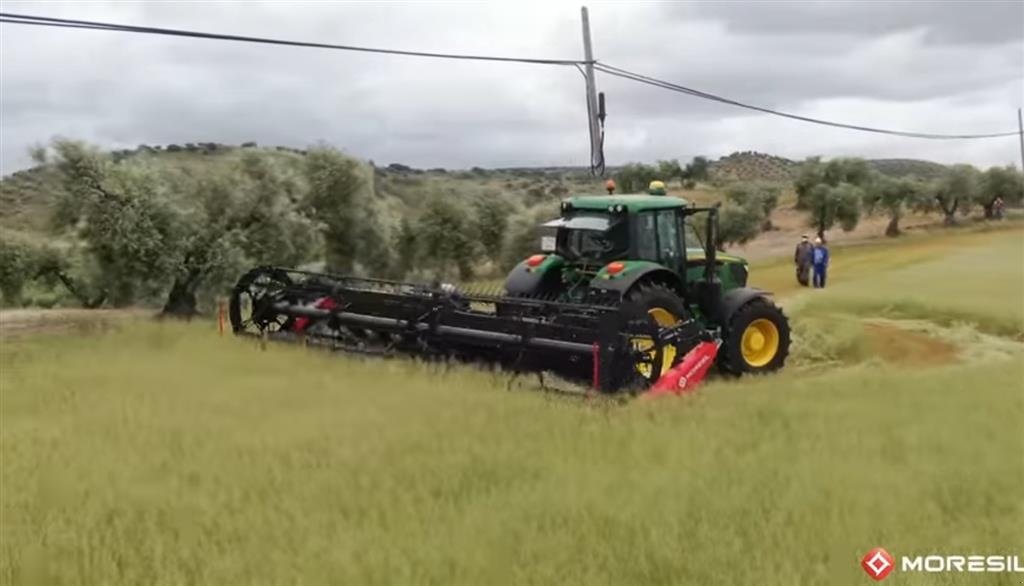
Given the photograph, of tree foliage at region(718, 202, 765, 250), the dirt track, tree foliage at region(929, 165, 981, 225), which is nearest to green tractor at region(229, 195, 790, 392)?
the dirt track

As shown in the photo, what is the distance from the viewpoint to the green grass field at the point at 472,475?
19.2 feet

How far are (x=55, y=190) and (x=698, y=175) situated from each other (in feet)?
249

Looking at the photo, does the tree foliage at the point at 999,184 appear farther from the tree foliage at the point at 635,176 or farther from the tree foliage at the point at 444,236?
the tree foliage at the point at 444,236

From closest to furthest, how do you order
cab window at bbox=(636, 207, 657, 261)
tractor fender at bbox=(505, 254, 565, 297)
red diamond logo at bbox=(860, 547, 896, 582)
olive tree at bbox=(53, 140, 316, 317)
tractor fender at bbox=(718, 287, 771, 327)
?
1. red diamond logo at bbox=(860, 547, 896, 582)
2. cab window at bbox=(636, 207, 657, 261)
3. tractor fender at bbox=(718, 287, 771, 327)
4. tractor fender at bbox=(505, 254, 565, 297)
5. olive tree at bbox=(53, 140, 316, 317)

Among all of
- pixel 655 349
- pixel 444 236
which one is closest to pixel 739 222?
pixel 444 236

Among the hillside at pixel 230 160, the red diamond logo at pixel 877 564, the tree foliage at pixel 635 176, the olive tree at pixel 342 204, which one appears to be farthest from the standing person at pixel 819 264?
the tree foliage at pixel 635 176

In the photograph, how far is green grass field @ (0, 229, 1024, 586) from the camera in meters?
5.85

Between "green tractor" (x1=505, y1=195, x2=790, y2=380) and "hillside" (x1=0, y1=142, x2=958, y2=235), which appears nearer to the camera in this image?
"green tractor" (x1=505, y1=195, x2=790, y2=380)

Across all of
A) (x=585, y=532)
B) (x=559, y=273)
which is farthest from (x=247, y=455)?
(x=559, y=273)

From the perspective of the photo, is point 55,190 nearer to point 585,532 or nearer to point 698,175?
point 585,532

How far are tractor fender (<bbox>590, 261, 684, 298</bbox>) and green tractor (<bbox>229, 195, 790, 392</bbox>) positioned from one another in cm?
2

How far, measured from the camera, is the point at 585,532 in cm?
630

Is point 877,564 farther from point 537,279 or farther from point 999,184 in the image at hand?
point 999,184

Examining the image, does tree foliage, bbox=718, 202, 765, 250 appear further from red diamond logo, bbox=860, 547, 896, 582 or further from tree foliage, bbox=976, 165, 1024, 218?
red diamond logo, bbox=860, 547, 896, 582
